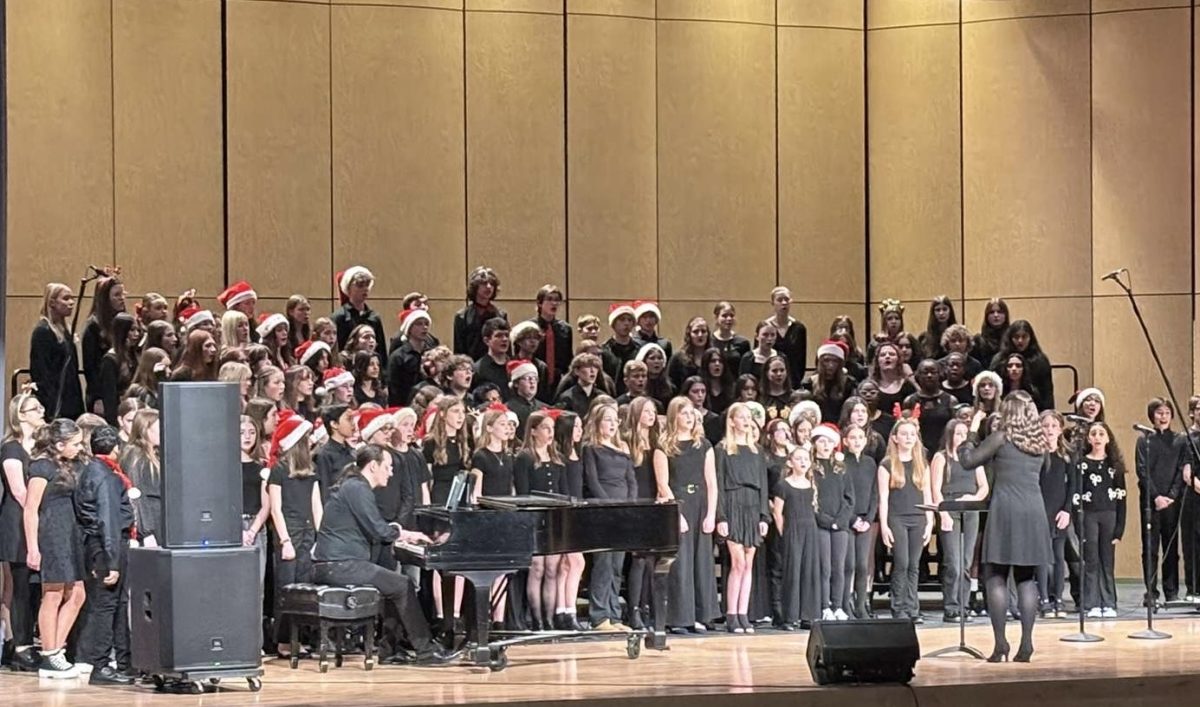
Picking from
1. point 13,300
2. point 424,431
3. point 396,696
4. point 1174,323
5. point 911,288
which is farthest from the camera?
point 911,288

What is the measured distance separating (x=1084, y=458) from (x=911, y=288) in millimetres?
4869

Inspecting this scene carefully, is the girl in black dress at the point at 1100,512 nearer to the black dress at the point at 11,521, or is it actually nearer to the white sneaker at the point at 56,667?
the white sneaker at the point at 56,667

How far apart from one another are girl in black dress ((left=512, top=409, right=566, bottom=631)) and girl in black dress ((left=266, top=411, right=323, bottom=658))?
142 cm

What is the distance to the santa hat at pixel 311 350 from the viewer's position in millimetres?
12562

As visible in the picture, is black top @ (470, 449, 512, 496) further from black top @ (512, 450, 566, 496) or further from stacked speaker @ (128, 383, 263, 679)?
stacked speaker @ (128, 383, 263, 679)

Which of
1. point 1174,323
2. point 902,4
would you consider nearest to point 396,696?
point 1174,323

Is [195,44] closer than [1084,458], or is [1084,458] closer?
[1084,458]

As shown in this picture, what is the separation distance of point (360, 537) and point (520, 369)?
2.35 meters

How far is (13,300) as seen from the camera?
15477mm

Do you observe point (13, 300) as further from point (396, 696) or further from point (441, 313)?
point (396, 696)

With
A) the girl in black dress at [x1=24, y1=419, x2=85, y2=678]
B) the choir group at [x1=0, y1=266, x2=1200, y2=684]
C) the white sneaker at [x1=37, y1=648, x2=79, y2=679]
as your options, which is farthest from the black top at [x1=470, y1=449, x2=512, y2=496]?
the white sneaker at [x1=37, y1=648, x2=79, y2=679]

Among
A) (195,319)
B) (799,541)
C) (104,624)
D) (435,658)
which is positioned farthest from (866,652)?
(195,319)

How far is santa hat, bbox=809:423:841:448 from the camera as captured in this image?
1285 centimetres

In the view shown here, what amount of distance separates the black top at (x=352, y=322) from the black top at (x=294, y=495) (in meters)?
2.68
